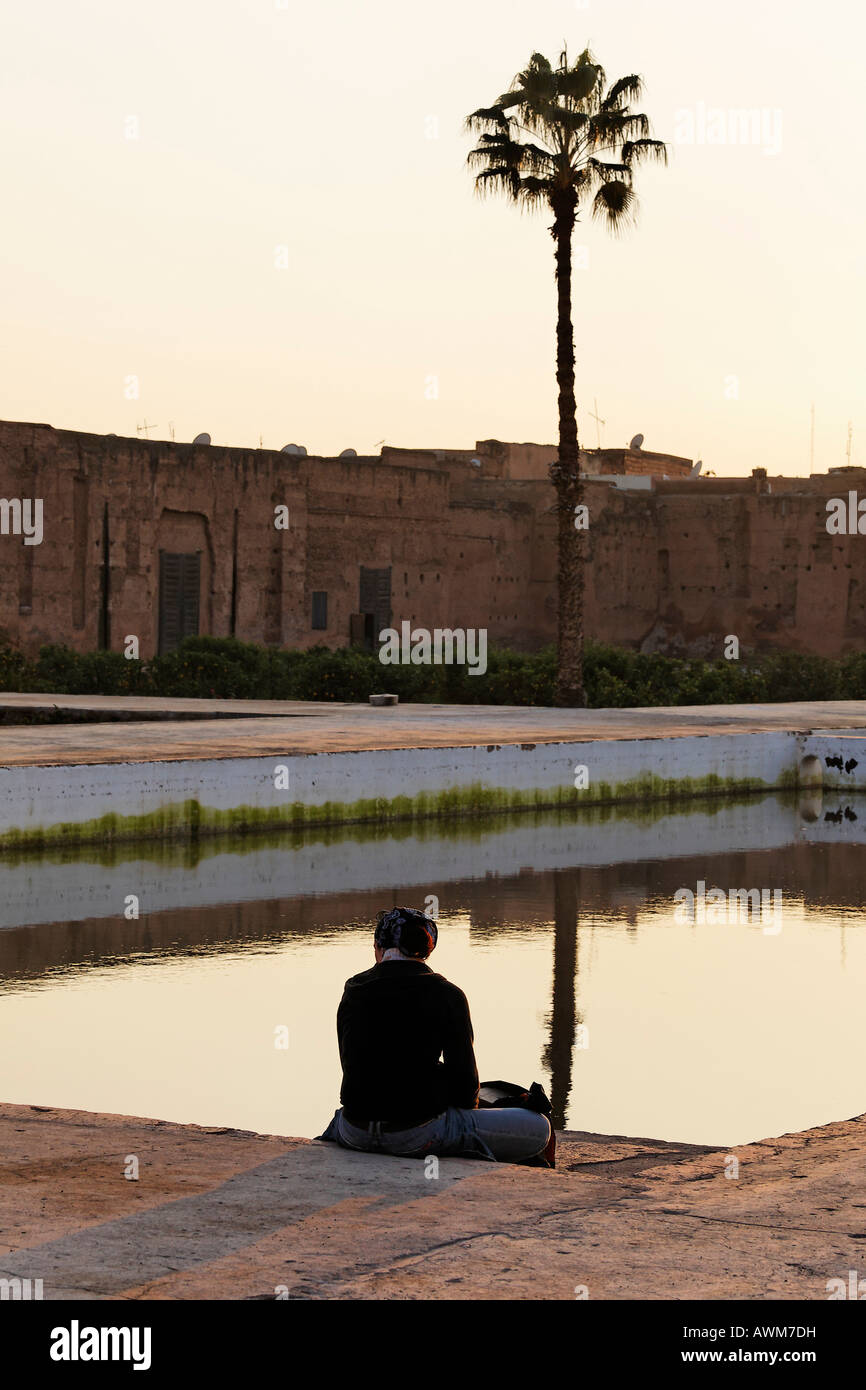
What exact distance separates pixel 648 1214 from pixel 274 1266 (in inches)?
37.6

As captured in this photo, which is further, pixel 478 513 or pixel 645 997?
pixel 478 513

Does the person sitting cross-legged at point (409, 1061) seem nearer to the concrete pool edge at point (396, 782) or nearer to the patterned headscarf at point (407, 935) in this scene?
the patterned headscarf at point (407, 935)

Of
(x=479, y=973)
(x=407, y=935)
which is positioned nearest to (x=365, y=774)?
(x=479, y=973)

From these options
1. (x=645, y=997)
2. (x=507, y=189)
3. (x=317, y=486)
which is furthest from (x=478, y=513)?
(x=645, y=997)

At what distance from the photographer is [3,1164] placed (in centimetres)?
441

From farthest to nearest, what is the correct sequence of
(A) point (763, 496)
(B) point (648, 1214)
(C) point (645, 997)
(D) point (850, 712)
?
(A) point (763, 496) < (D) point (850, 712) < (C) point (645, 997) < (B) point (648, 1214)

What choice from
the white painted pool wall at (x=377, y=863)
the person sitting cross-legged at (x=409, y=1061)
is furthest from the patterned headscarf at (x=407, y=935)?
the white painted pool wall at (x=377, y=863)

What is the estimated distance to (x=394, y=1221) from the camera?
3922 mm

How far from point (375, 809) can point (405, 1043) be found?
953cm

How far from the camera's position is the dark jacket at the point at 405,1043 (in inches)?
182

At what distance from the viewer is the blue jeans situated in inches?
183

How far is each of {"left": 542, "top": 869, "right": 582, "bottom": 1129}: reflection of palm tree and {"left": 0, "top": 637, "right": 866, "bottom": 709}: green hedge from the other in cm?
1193
